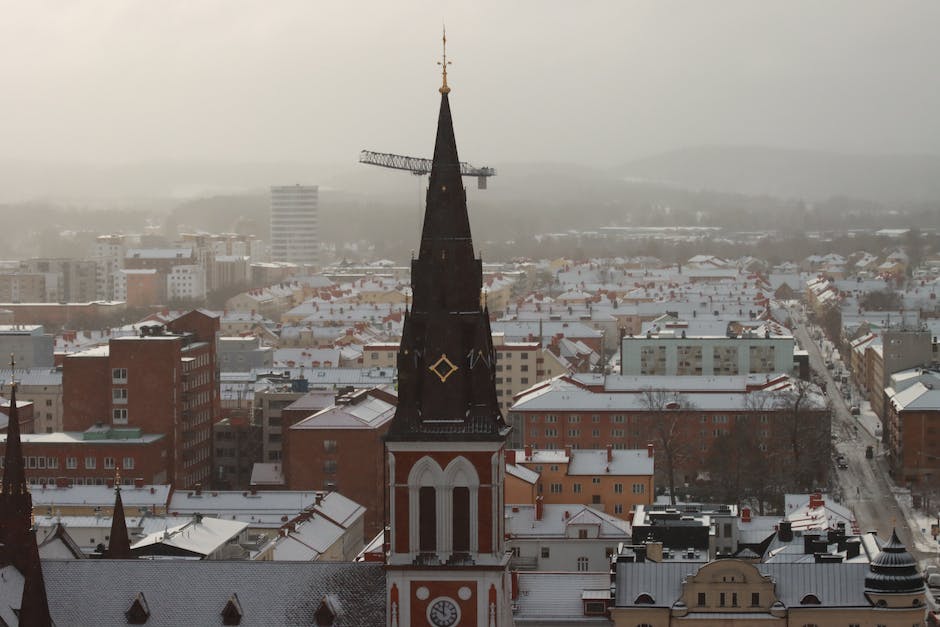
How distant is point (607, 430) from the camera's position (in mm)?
91938

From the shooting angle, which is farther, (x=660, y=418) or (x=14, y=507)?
(x=660, y=418)

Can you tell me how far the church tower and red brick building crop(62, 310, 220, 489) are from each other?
150ft

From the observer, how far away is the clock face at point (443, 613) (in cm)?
3328

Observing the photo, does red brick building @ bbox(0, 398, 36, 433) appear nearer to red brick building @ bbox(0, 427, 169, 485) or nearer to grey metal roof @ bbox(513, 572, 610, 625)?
red brick building @ bbox(0, 427, 169, 485)

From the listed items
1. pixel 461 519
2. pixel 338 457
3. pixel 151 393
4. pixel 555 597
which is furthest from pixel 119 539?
pixel 151 393

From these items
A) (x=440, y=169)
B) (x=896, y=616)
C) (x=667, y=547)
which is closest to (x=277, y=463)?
(x=667, y=547)

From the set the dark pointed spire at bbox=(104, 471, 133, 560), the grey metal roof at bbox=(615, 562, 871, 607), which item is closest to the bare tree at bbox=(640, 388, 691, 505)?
the grey metal roof at bbox=(615, 562, 871, 607)

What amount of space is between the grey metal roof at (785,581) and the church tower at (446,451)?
52.8ft

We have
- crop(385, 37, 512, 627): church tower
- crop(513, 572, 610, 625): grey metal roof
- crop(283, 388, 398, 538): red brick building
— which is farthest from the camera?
crop(283, 388, 398, 538): red brick building

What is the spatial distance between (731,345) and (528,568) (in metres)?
56.0

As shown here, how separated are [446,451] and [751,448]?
54.3 meters

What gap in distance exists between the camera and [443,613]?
33.3m

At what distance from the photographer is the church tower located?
109ft

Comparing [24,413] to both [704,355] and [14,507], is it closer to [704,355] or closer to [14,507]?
[704,355]
